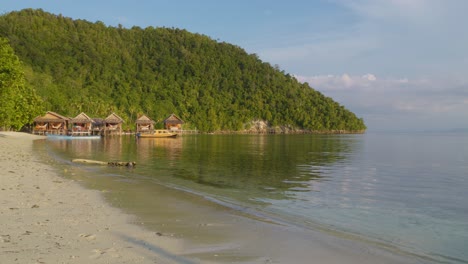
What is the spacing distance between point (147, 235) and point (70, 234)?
1.28 meters

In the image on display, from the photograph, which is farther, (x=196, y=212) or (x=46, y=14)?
(x=46, y=14)

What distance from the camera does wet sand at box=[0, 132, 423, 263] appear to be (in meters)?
5.53

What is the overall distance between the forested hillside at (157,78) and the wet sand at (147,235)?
79.3 metres

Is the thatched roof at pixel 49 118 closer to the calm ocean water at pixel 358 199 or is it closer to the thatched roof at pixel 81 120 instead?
the thatched roof at pixel 81 120

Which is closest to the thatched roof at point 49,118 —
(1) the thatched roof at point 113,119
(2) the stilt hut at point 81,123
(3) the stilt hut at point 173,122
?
(2) the stilt hut at point 81,123

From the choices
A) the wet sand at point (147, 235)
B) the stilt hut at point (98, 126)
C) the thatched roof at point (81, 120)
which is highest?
the thatched roof at point (81, 120)

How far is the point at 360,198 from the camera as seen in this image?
42.0 ft

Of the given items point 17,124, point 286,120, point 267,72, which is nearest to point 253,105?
point 286,120

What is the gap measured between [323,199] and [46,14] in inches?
5939

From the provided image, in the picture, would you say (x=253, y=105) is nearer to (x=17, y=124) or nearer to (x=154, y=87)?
(x=154, y=87)

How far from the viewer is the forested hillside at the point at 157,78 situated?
10500 centimetres

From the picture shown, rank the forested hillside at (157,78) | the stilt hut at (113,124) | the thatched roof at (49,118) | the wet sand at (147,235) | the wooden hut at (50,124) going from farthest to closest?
1. the forested hillside at (157,78)
2. the stilt hut at (113,124)
3. the wooden hut at (50,124)
4. the thatched roof at (49,118)
5. the wet sand at (147,235)

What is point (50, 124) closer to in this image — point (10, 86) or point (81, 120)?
point (81, 120)

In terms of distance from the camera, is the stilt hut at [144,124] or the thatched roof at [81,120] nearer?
the thatched roof at [81,120]
